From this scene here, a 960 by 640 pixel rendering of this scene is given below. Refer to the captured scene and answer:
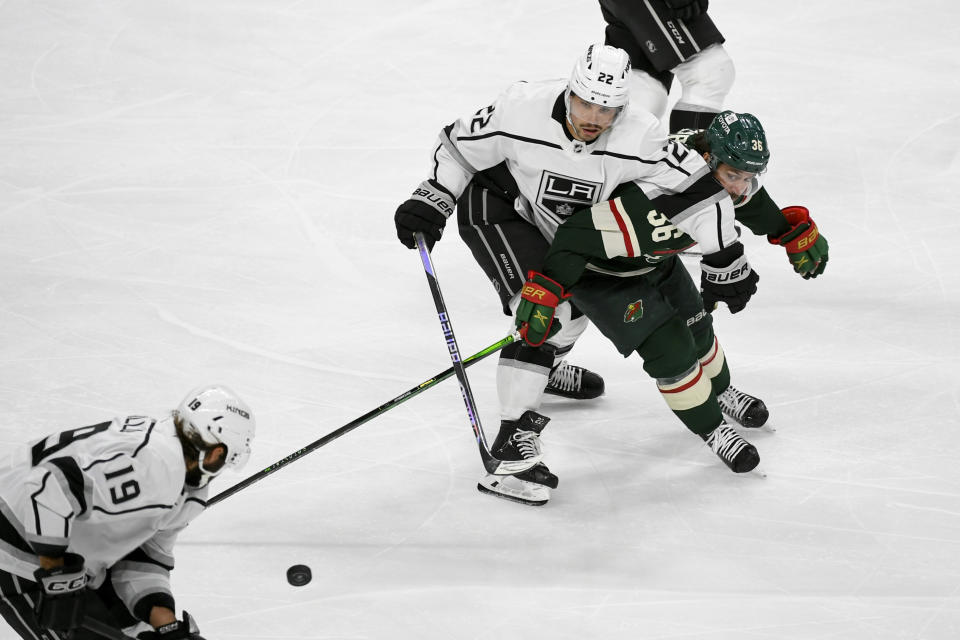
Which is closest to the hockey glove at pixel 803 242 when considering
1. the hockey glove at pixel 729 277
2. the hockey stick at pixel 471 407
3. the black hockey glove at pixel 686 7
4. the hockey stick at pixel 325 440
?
the hockey glove at pixel 729 277

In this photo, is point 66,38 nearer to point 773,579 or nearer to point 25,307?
point 25,307

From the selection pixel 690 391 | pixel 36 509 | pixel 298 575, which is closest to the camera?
pixel 36 509

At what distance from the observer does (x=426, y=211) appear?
350cm

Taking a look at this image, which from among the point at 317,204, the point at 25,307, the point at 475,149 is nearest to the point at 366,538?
the point at 475,149

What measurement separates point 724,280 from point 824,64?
340cm

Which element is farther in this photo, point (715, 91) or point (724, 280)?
point (715, 91)

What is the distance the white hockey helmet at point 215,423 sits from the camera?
2.39 meters

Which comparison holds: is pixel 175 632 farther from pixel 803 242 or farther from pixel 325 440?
pixel 803 242

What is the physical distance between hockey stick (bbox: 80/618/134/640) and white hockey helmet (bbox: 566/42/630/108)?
5.86 ft

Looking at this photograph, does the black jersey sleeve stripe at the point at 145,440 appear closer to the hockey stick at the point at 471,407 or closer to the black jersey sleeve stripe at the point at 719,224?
the hockey stick at the point at 471,407

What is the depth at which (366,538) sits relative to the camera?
3.22 m

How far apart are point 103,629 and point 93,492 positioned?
0.32 m

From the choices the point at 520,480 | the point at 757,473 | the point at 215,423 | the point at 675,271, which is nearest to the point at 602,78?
the point at 675,271

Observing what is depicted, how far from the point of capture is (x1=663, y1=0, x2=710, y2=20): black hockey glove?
4000 mm
